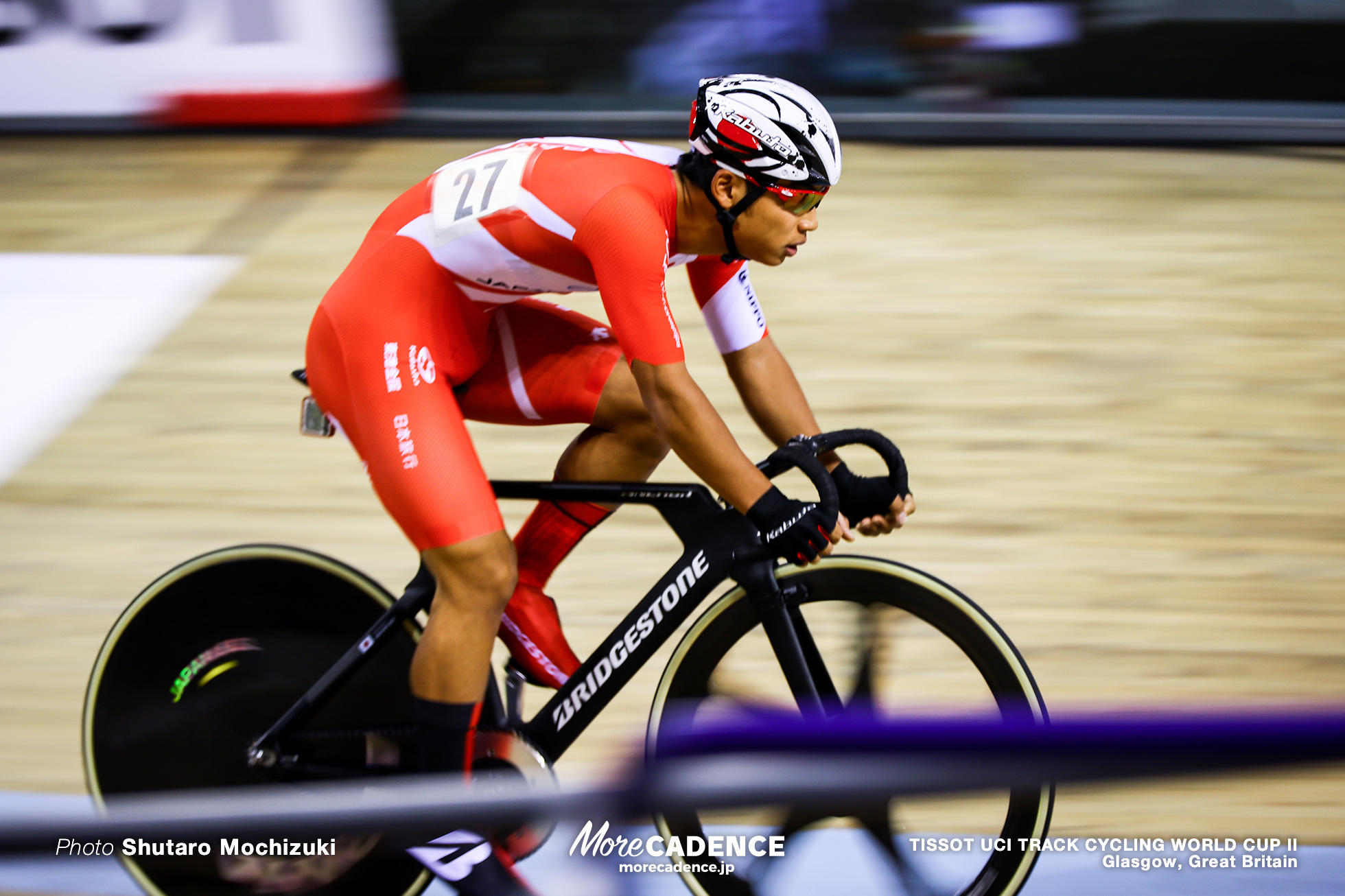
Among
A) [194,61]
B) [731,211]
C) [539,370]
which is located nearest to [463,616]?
[539,370]

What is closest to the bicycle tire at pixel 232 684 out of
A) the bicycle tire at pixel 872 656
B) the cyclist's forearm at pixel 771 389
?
the bicycle tire at pixel 872 656

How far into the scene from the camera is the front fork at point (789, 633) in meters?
2.07

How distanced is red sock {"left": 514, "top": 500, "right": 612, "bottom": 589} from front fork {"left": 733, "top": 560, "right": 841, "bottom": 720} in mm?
345

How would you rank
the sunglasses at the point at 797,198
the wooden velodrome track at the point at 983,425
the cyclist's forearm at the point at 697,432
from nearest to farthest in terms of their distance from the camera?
1. the cyclist's forearm at the point at 697,432
2. the sunglasses at the point at 797,198
3. the wooden velodrome track at the point at 983,425

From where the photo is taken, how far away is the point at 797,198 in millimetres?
2014

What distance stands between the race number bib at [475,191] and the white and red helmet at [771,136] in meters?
0.32

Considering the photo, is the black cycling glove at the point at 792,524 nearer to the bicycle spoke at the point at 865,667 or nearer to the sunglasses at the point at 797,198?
the bicycle spoke at the point at 865,667

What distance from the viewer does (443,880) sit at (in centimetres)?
213

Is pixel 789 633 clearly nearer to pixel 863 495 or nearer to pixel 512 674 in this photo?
pixel 863 495

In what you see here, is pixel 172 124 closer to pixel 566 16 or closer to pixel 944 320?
pixel 566 16

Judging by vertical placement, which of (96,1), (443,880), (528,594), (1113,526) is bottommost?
(1113,526)

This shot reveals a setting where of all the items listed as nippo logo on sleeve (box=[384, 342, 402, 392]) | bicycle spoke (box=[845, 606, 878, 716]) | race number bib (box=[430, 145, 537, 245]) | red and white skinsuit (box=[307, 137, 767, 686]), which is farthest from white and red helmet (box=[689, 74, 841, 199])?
bicycle spoke (box=[845, 606, 878, 716])

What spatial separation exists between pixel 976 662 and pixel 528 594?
2.64 ft

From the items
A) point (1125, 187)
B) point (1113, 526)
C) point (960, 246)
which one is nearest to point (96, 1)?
point (960, 246)
